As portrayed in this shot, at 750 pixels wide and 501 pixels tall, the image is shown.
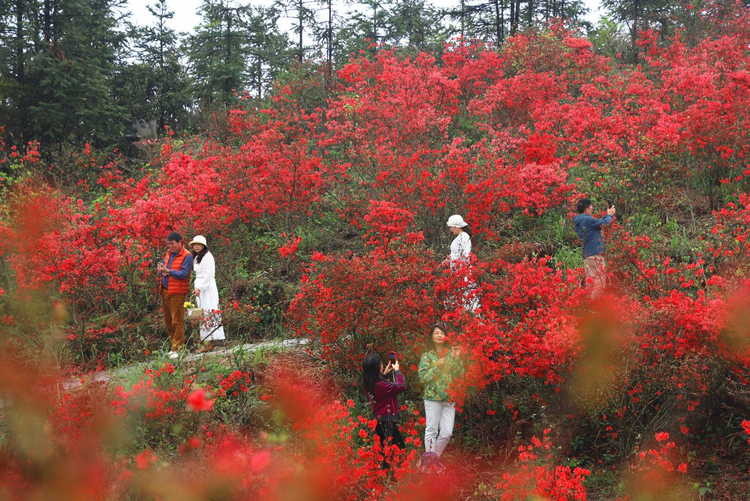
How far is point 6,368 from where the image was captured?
2.78 m

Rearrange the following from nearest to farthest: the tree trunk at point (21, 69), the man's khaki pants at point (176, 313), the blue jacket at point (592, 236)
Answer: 1. the blue jacket at point (592, 236)
2. the man's khaki pants at point (176, 313)
3. the tree trunk at point (21, 69)

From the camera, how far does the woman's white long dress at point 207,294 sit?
7.77 metres

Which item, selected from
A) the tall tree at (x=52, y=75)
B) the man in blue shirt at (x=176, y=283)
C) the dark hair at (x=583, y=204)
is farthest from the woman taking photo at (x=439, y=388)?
the tall tree at (x=52, y=75)

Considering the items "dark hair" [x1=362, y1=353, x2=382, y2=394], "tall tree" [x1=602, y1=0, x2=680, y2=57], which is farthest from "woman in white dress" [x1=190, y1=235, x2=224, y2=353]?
"tall tree" [x1=602, y1=0, x2=680, y2=57]

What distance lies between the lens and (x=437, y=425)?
5438mm

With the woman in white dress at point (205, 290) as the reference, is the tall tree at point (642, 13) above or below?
above

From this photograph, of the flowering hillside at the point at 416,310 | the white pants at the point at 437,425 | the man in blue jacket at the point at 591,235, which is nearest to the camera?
the flowering hillside at the point at 416,310

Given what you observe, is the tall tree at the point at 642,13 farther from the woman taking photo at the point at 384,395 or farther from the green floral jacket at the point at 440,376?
the woman taking photo at the point at 384,395

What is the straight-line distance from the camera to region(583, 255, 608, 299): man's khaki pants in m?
6.19

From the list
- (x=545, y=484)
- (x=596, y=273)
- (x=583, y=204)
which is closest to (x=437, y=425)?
(x=545, y=484)

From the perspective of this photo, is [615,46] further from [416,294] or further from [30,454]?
[30,454]

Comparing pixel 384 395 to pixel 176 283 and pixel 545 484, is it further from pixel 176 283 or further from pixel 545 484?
pixel 176 283

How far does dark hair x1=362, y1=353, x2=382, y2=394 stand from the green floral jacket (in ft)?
1.28

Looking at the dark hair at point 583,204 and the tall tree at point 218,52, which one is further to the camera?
the tall tree at point 218,52
